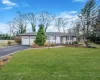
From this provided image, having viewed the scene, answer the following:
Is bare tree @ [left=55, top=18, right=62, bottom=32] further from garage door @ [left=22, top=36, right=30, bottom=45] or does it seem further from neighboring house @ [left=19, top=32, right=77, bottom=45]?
garage door @ [left=22, top=36, right=30, bottom=45]

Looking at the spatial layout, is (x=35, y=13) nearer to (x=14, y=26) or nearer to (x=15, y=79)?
(x=14, y=26)

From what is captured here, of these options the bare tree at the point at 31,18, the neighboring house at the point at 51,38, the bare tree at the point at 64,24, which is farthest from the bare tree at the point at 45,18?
the neighboring house at the point at 51,38

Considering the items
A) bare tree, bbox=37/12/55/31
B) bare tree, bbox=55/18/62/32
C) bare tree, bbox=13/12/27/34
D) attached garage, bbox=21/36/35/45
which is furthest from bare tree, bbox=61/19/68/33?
attached garage, bbox=21/36/35/45

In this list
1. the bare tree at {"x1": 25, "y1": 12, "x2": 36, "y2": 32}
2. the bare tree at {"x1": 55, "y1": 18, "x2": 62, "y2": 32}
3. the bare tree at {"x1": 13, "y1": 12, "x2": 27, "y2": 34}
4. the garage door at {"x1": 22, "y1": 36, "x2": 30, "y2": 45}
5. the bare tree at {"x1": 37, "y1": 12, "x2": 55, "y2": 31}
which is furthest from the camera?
the bare tree at {"x1": 55, "y1": 18, "x2": 62, "y2": 32}

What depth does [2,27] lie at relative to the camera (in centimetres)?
6250

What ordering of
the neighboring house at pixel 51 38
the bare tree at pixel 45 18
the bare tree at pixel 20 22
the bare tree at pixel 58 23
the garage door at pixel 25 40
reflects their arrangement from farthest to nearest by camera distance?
1. the bare tree at pixel 58 23
2. the bare tree at pixel 45 18
3. the bare tree at pixel 20 22
4. the garage door at pixel 25 40
5. the neighboring house at pixel 51 38

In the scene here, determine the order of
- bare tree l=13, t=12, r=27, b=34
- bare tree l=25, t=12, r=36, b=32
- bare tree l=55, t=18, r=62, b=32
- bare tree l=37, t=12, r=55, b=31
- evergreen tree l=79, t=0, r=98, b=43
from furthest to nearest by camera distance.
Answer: bare tree l=55, t=18, r=62, b=32 → bare tree l=37, t=12, r=55, b=31 → bare tree l=25, t=12, r=36, b=32 → bare tree l=13, t=12, r=27, b=34 → evergreen tree l=79, t=0, r=98, b=43

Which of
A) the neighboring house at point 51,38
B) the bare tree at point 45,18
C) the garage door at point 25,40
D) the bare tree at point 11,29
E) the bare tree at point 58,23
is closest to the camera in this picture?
the neighboring house at point 51,38

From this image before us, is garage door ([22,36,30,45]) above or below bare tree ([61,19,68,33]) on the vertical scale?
below

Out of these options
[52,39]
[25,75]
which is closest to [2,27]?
[52,39]

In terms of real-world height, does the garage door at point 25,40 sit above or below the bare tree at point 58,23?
below

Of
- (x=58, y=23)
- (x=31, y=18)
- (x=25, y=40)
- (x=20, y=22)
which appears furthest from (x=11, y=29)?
(x=25, y=40)

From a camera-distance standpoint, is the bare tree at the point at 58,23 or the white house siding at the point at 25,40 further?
the bare tree at the point at 58,23

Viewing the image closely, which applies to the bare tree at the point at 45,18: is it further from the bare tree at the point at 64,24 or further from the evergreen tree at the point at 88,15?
the evergreen tree at the point at 88,15
